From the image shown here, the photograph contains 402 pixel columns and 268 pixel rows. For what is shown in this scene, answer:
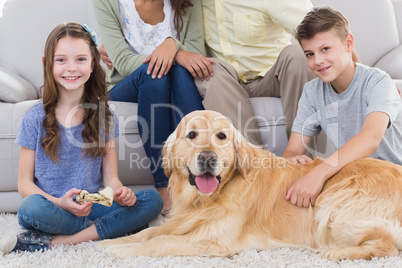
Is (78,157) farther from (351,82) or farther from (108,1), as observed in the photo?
(351,82)

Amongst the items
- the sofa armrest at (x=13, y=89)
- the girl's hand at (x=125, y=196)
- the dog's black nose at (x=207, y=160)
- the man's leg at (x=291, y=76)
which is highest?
the man's leg at (x=291, y=76)

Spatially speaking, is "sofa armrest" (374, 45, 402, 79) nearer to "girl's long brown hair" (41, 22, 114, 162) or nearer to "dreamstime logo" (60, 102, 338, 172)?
"dreamstime logo" (60, 102, 338, 172)

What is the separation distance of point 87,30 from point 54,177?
28.8 inches

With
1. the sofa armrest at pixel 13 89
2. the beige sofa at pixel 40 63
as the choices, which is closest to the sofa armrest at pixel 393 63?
the beige sofa at pixel 40 63

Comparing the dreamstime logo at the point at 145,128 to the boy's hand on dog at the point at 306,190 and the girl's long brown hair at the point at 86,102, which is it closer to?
the girl's long brown hair at the point at 86,102

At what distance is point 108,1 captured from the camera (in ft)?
8.81

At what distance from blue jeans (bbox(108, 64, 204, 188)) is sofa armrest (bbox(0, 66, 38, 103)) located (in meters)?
0.77

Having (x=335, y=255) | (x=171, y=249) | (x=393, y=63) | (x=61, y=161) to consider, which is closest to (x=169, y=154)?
(x=171, y=249)

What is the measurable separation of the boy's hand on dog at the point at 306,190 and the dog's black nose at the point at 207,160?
1.22 feet

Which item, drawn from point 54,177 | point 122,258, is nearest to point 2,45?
point 54,177

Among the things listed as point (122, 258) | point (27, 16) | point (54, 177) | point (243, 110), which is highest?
point (27, 16)

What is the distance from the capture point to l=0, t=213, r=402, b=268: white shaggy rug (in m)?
1.58

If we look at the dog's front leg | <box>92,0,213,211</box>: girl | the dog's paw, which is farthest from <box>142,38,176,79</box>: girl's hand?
the dog's paw

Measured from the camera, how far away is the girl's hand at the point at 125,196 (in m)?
1.94
